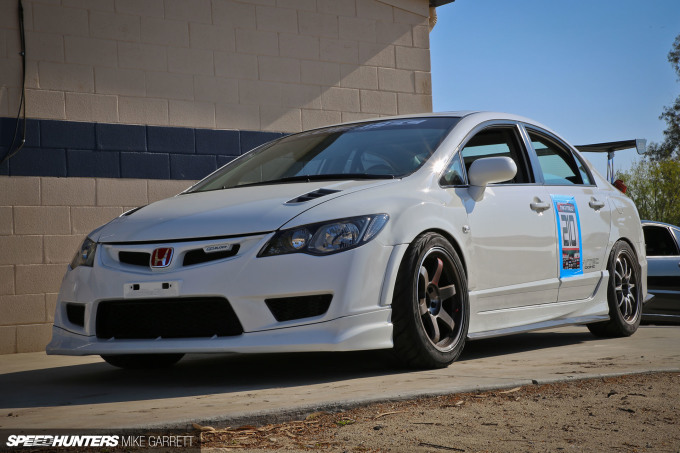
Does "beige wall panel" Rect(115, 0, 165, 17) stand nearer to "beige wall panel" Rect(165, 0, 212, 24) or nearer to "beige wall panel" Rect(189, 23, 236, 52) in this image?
"beige wall panel" Rect(165, 0, 212, 24)

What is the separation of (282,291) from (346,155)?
4.97 ft

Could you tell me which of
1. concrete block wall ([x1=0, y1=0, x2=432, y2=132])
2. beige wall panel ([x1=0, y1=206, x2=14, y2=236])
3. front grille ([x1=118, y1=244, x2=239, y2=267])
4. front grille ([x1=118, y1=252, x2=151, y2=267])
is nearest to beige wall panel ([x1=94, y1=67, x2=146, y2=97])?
concrete block wall ([x1=0, y1=0, x2=432, y2=132])

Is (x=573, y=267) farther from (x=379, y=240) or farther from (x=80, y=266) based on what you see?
(x=80, y=266)

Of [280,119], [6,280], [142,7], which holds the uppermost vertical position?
[142,7]

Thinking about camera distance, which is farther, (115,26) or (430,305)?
(115,26)

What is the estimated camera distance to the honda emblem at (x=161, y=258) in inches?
185

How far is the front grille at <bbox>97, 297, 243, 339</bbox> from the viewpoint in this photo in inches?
183

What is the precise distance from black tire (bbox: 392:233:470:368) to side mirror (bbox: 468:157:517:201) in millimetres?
539

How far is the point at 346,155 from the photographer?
19.0ft

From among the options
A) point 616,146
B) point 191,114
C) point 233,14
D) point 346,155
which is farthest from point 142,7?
point 616,146

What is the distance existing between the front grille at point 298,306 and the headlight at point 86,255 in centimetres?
112

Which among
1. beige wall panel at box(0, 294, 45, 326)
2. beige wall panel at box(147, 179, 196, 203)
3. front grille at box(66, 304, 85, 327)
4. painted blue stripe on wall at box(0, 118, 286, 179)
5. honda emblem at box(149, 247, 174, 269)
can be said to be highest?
painted blue stripe on wall at box(0, 118, 286, 179)

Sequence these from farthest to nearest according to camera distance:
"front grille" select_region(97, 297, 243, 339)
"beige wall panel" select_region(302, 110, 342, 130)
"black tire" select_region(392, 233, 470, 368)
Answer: "beige wall panel" select_region(302, 110, 342, 130) → "black tire" select_region(392, 233, 470, 368) → "front grille" select_region(97, 297, 243, 339)

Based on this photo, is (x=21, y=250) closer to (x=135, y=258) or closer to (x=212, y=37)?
(x=212, y=37)
